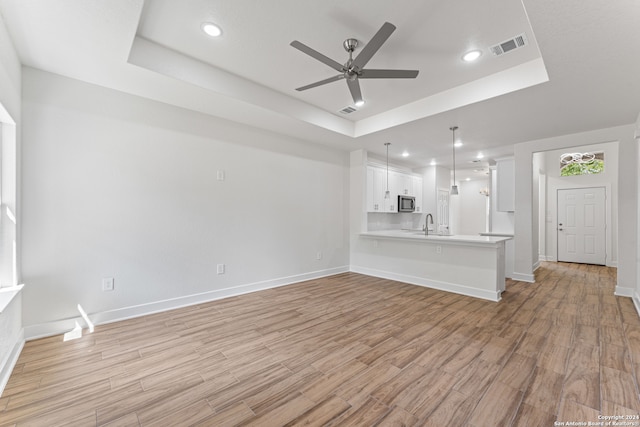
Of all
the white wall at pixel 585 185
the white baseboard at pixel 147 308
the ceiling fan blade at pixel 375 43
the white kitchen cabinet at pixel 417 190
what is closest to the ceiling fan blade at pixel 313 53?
the ceiling fan blade at pixel 375 43

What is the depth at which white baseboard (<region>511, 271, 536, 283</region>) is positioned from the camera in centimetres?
502

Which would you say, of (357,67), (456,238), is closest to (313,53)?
(357,67)

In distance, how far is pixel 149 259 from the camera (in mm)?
3344

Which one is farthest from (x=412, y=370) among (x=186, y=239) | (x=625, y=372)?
(x=186, y=239)

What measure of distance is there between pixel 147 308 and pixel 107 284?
1.74ft

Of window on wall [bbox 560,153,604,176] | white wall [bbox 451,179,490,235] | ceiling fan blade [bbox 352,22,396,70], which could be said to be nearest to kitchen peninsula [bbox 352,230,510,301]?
ceiling fan blade [bbox 352,22,396,70]

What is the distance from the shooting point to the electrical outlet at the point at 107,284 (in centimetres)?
304

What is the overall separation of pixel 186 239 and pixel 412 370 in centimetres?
309

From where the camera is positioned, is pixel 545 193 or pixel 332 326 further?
pixel 545 193

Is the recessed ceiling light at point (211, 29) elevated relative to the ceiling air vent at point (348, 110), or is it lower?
lower

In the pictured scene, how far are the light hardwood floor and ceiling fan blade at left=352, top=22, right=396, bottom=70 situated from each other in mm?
2600

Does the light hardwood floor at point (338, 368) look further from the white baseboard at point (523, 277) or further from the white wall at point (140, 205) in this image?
the white baseboard at point (523, 277)

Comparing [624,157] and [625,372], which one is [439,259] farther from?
[624,157]

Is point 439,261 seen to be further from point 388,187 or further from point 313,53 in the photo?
point 313,53
